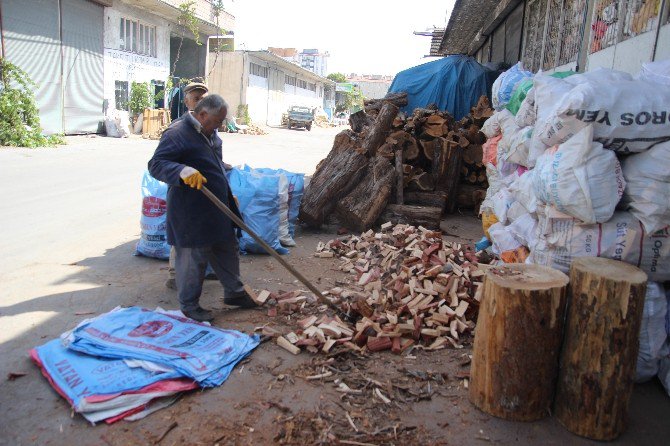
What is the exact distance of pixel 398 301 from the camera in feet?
15.2

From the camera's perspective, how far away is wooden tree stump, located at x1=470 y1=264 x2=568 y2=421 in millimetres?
3000

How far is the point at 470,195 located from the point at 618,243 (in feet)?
19.4

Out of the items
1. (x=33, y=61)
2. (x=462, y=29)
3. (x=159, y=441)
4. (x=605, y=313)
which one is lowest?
(x=159, y=441)

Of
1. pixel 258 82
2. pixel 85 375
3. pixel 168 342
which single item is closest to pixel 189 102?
pixel 168 342

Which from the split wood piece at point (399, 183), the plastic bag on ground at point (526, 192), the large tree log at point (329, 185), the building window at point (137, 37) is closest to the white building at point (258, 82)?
the building window at point (137, 37)

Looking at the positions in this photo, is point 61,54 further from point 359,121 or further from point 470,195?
point 470,195

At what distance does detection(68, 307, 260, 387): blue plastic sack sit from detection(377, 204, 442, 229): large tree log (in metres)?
3.99

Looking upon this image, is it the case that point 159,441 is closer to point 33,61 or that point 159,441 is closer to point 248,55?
point 33,61

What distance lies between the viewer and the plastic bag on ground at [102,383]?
→ 3008 mm

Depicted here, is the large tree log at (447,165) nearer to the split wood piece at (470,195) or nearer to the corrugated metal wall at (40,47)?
the split wood piece at (470,195)

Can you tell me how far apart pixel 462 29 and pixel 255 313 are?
15.9 metres

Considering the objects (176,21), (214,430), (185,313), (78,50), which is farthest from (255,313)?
(176,21)

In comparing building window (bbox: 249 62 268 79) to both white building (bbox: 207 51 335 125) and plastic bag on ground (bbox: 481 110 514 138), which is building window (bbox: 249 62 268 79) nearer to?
white building (bbox: 207 51 335 125)

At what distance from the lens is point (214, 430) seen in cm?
294
